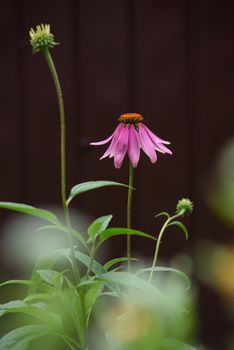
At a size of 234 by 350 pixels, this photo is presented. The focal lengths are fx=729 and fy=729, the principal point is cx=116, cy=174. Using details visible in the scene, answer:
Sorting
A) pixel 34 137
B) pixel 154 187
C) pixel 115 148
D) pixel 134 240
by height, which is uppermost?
pixel 115 148

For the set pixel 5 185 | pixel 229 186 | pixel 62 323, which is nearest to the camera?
pixel 229 186

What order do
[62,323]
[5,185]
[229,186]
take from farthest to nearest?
[5,185]
[62,323]
[229,186]

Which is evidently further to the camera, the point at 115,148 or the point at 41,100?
the point at 41,100

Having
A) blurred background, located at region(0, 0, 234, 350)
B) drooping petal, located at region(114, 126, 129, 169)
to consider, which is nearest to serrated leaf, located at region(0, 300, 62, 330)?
drooping petal, located at region(114, 126, 129, 169)

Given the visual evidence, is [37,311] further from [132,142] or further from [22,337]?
[132,142]

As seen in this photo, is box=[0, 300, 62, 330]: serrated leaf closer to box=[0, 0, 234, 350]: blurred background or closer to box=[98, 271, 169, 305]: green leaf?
box=[98, 271, 169, 305]: green leaf

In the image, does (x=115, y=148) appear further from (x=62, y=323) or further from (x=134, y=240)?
(x=134, y=240)

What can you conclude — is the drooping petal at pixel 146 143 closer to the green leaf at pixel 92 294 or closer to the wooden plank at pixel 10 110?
the green leaf at pixel 92 294

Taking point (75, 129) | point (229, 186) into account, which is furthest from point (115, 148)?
point (75, 129)
